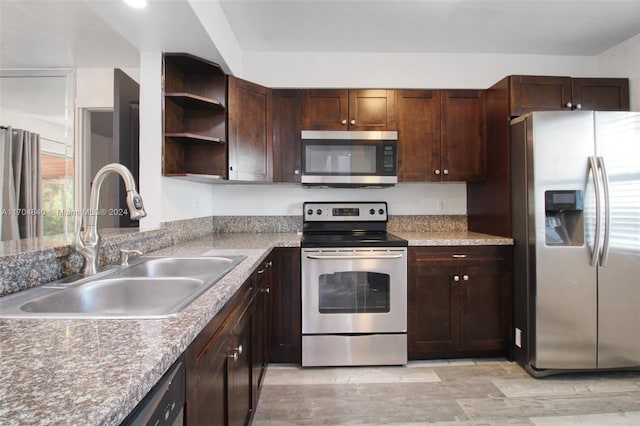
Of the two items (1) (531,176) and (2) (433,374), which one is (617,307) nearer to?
(1) (531,176)

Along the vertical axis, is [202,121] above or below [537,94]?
below

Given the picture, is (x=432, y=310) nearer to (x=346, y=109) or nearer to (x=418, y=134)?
(x=418, y=134)

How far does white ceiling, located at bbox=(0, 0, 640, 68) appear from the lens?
1854 mm

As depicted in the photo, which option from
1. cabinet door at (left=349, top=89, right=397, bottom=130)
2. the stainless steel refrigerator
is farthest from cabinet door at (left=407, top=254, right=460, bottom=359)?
cabinet door at (left=349, top=89, right=397, bottom=130)

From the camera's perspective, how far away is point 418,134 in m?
2.49

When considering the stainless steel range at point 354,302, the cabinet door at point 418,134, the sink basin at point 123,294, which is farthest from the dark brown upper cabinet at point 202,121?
the cabinet door at point 418,134

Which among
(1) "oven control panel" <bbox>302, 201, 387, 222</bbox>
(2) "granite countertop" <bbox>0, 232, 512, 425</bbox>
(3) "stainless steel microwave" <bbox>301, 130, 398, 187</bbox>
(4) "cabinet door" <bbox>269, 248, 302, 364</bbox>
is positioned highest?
(3) "stainless steel microwave" <bbox>301, 130, 398, 187</bbox>

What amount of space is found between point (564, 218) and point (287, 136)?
6.95ft

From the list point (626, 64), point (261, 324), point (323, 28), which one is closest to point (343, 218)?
point (261, 324)

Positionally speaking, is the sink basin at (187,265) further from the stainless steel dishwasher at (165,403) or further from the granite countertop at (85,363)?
the stainless steel dishwasher at (165,403)

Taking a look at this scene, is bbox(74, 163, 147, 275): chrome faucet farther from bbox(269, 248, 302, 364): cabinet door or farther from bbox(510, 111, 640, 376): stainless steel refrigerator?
bbox(510, 111, 640, 376): stainless steel refrigerator

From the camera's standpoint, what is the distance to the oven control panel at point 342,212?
8.84 feet

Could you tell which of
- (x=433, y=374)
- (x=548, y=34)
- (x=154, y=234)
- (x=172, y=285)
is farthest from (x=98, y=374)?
(x=548, y=34)

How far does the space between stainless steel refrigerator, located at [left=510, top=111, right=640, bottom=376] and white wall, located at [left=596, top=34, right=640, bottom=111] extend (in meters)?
0.65
